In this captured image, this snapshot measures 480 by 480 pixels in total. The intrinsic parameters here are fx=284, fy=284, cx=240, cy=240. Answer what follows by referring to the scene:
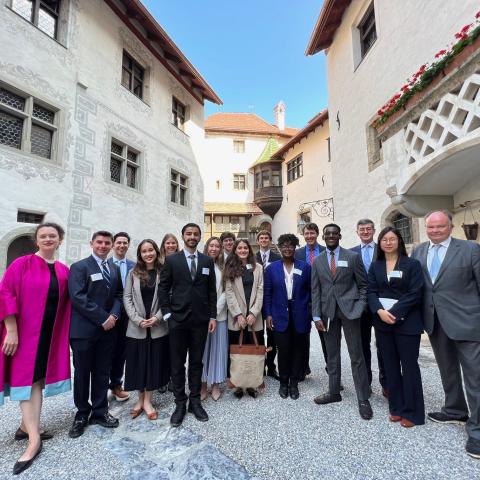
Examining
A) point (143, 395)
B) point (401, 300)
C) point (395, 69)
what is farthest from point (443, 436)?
point (395, 69)

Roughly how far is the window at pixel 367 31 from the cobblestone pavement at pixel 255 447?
31.5ft

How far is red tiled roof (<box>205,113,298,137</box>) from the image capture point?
875 inches

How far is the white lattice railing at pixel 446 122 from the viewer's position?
11.3 ft

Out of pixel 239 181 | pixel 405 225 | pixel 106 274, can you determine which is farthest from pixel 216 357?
pixel 239 181

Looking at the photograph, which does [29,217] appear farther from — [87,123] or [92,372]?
[92,372]

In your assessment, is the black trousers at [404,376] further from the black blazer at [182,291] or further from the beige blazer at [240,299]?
the black blazer at [182,291]

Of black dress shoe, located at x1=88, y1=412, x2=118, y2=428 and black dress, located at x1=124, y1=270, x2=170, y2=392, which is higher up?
black dress, located at x1=124, y1=270, x2=170, y2=392

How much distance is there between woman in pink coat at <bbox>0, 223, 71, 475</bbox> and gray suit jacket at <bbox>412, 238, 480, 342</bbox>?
338 cm

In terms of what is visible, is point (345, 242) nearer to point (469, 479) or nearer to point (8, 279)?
point (469, 479)

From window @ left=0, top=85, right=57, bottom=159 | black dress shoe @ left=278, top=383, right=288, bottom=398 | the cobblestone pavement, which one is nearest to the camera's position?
the cobblestone pavement

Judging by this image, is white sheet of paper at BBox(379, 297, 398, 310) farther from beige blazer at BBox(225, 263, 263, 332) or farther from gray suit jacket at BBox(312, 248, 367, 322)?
beige blazer at BBox(225, 263, 263, 332)

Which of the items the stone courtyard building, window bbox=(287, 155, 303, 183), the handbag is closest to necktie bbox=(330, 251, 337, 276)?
the handbag

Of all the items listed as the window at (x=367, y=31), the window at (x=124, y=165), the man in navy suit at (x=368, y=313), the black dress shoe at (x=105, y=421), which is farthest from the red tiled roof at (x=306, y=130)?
the black dress shoe at (x=105, y=421)

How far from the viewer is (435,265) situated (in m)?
2.65
